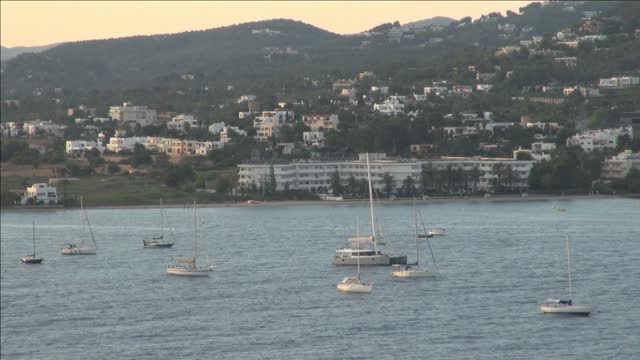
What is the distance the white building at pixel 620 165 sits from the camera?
52.6 metres

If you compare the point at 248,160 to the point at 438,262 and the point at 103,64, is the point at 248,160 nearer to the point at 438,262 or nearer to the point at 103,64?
the point at 438,262

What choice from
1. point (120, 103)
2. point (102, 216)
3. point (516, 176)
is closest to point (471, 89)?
point (120, 103)

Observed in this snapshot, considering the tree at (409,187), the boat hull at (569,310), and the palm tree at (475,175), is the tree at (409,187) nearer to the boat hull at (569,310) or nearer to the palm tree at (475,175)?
the palm tree at (475,175)

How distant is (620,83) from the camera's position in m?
70.9

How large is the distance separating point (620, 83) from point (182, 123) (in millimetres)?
18286

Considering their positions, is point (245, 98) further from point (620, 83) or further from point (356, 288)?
point (356, 288)

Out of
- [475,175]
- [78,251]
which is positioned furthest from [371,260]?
[475,175]

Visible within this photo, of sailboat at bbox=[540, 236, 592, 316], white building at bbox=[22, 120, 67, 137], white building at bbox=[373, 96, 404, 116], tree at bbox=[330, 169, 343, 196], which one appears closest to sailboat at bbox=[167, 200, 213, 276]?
sailboat at bbox=[540, 236, 592, 316]

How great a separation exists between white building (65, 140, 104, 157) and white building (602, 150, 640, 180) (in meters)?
17.0

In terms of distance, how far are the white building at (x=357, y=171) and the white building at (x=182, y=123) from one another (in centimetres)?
1451

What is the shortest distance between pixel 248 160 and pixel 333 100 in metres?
20.1

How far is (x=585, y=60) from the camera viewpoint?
78188 mm

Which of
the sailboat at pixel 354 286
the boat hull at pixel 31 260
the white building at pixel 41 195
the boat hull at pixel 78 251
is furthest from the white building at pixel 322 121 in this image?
the sailboat at pixel 354 286

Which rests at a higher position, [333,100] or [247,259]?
[333,100]
